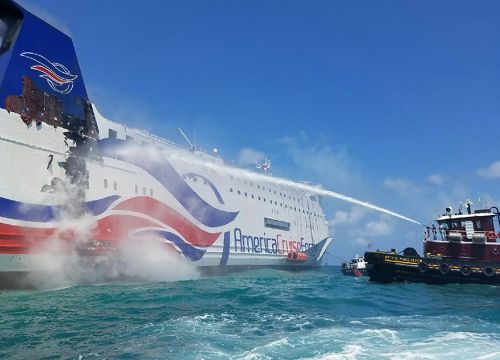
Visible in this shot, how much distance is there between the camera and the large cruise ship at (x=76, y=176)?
1441cm

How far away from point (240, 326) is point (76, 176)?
11.4 m

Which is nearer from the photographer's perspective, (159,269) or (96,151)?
(96,151)

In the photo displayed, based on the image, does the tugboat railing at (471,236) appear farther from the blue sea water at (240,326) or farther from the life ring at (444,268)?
the blue sea water at (240,326)

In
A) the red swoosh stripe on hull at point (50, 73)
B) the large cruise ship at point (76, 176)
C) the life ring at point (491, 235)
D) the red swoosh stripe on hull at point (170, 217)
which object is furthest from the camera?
the life ring at point (491, 235)

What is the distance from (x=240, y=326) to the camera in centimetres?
829

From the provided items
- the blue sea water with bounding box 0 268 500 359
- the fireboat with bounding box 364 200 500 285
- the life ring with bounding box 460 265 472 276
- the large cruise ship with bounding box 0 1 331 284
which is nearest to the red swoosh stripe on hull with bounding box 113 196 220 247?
the large cruise ship with bounding box 0 1 331 284

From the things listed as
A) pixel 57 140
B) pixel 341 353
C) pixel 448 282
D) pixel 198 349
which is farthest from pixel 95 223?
pixel 448 282

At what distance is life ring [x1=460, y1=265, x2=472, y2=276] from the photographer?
63.7ft

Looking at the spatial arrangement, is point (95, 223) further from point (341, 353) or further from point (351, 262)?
point (351, 262)

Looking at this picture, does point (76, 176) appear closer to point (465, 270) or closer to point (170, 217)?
point (170, 217)

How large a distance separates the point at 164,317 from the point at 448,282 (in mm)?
15984

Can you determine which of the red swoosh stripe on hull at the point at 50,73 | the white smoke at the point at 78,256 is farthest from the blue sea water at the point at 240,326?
the red swoosh stripe on hull at the point at 50,73

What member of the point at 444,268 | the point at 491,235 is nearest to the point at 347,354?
the point at 444,268

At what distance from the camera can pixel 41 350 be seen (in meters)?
6.42
